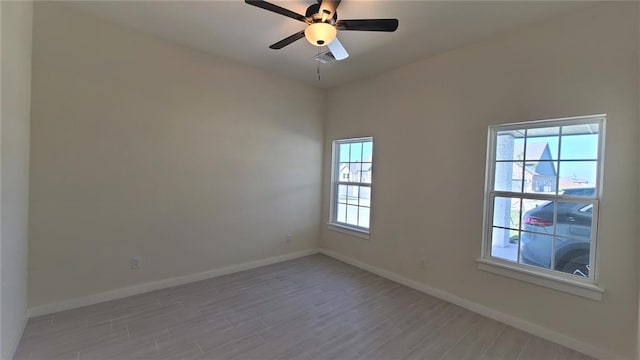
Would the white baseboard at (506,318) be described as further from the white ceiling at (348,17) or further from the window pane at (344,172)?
the white ceiling at (348,17)

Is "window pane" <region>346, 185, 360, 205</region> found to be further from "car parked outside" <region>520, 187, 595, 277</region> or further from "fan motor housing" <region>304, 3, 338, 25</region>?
"fan motor housing" <region>304, 3, 338, 25</region>

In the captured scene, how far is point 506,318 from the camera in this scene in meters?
2.69

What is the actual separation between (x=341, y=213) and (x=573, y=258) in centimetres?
293

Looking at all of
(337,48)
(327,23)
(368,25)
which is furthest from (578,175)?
(327,23)

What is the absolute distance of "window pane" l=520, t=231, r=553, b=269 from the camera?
2579mm

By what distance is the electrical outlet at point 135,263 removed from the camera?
120 inches

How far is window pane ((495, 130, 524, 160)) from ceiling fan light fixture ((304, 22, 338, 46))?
2.05m

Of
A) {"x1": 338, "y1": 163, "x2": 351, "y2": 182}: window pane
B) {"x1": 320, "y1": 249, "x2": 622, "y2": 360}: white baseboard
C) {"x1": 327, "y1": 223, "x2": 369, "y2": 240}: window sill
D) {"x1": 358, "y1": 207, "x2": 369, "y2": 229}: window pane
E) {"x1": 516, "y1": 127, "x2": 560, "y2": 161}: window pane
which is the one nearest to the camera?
{"x1": 320, "y1": 249, "x2": 622, "y2": 360}: white baseboard

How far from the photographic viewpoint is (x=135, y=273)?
3076mm

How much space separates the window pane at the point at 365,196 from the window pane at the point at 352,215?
17 centimetres

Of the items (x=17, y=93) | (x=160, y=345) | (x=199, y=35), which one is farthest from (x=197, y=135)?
(x=160, y=345)

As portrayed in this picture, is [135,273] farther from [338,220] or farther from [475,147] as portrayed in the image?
[475,147]

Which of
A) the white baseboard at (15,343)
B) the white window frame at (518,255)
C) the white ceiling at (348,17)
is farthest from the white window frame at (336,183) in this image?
the white baseboard at (15,343)

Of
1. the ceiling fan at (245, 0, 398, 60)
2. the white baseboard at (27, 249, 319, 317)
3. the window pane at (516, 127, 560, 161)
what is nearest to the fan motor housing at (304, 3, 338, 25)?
the ceiling fan at (245, 0, 398, 60)
